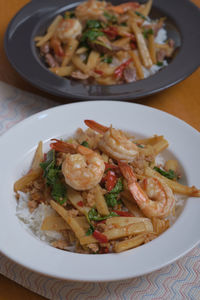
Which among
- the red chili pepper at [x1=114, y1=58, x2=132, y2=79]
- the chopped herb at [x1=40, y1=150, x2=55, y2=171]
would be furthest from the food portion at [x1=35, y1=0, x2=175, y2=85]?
the chopped herb at [x1=40, y1=150, x2=55, y2=171]

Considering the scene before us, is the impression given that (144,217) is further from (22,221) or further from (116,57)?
(116,57)

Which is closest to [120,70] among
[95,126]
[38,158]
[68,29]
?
[68,29]

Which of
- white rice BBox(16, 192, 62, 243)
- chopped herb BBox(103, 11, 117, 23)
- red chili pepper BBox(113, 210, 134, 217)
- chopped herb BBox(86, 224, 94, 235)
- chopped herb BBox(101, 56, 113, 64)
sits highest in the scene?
chopped herb BBox(103, 11, 117, 23)

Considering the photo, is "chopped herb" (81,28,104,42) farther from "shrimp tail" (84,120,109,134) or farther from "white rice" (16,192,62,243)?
"white rice" (16,192,62,243)

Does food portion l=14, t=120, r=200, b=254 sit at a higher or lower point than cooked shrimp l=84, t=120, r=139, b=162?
lower

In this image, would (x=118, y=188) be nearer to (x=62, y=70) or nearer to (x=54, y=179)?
(x=54, y=179)

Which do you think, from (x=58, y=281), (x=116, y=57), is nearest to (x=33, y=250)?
(x=58, y=281)
